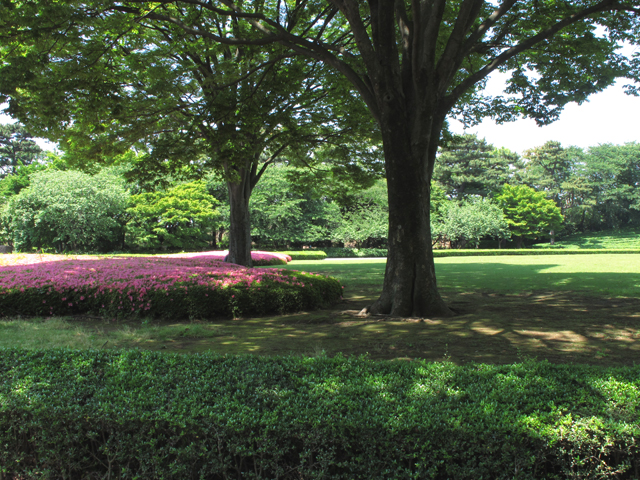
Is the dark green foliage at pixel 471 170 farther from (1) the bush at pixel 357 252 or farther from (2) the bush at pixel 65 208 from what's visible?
(2) the bush at pixel 65 208

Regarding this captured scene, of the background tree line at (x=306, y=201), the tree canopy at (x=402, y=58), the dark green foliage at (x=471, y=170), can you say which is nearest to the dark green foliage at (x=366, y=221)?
the background tree line at (x=306, y=201)

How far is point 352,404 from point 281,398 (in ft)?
1.53

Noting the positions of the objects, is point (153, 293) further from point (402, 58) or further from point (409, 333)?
point (402, 58)

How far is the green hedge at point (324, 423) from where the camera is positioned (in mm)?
2152

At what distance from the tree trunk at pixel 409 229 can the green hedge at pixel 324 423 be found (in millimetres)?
3696

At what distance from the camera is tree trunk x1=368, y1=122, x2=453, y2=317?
6.61 m

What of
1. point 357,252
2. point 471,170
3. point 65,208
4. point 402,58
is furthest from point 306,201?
point 402,58

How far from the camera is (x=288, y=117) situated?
32.2 ft

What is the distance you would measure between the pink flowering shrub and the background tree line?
4.24 metres

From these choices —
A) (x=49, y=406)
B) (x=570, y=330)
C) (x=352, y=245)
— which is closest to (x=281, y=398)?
(x=49, y=406)

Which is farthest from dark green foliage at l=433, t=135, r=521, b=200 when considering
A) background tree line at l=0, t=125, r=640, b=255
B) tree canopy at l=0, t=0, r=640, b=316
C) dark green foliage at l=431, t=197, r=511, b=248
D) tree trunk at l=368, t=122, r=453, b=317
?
tree trunk at l=368, t=122, r=453, b=317

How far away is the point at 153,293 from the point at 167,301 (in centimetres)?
33

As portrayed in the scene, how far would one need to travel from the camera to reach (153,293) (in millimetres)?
7176

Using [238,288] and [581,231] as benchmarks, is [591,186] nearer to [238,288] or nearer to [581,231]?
[581,231]
